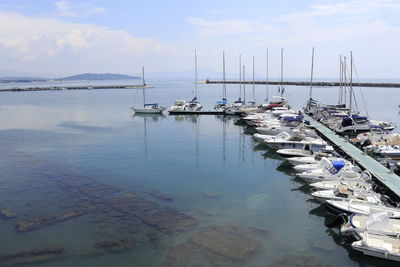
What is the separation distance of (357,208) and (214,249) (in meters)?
7.48

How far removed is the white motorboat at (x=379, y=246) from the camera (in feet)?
43.4

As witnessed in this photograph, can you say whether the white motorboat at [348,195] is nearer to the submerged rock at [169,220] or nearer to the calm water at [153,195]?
the calm water at [153,195]

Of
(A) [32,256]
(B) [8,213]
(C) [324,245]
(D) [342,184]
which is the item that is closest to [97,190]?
(B) [8,213]

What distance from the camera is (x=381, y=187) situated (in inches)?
835

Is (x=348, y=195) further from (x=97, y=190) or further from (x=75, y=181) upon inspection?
(x=75, y=181)

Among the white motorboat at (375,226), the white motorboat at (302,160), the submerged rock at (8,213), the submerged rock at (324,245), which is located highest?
the white motorboat at (302,160)

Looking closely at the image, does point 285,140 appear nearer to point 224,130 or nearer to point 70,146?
point 224,130

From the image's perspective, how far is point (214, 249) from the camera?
582 inches

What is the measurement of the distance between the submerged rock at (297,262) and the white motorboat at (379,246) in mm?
1589

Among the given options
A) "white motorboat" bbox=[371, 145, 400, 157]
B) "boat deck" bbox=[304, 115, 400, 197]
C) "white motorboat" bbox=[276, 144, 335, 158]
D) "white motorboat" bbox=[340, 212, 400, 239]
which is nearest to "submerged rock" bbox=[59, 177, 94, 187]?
"white motorboat" bbox=[276, 144, 335, 158]

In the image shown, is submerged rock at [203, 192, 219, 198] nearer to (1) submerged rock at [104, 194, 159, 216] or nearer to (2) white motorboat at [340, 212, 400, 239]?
(1) submerged rock at [104, 194, 159, 216]

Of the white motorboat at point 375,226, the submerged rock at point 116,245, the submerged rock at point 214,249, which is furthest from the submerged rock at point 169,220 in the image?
the white motorboat at point 375,226

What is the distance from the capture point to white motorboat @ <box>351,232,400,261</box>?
521 inches

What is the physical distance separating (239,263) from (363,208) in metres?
7.23
